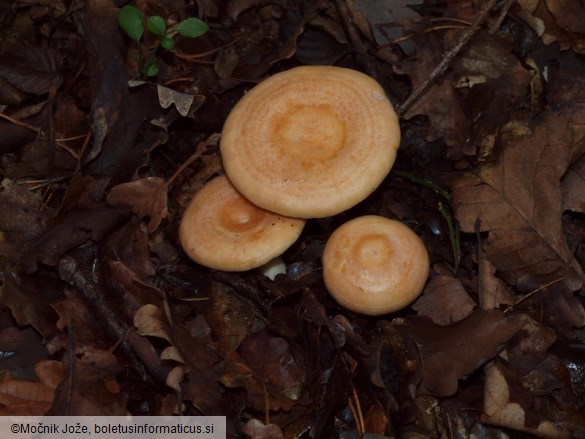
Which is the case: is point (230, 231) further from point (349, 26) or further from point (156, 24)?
point (349, 26)

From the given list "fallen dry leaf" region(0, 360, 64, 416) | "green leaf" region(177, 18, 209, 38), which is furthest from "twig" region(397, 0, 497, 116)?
"fallen dry leaf" region(0, 360, 64, 416)

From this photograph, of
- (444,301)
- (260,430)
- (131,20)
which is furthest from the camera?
(131,20)

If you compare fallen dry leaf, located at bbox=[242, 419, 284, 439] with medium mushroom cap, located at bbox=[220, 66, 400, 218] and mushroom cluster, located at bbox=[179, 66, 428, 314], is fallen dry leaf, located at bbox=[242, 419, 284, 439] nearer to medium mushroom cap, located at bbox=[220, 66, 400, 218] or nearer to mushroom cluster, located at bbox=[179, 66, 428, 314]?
mushroom cluster, located at bbox=[179, 66, 428, 314]

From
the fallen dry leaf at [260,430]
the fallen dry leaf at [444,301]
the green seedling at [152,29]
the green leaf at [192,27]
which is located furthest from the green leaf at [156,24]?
the fallen dry leaf at [260,430]

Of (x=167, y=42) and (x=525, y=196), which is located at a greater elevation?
(x=167, y=42)

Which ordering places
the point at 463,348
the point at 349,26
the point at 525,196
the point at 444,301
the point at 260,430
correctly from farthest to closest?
the point at 349,26 → the point at 525,196 → the point at 444,301 → the point at 463,348 → the point at 260,430

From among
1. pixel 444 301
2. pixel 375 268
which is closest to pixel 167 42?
pixel 375 268
